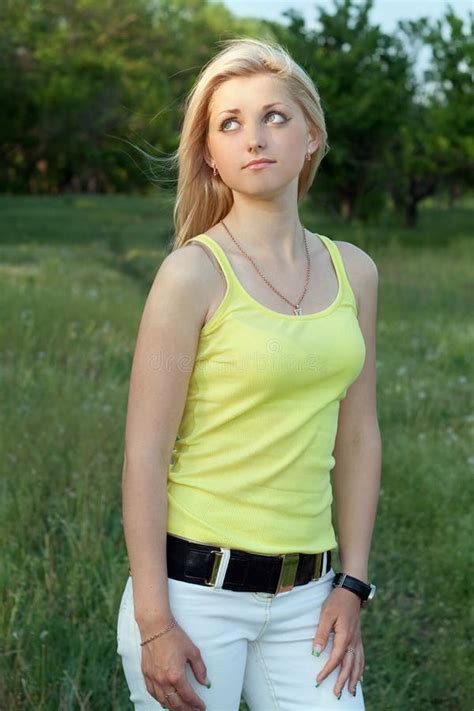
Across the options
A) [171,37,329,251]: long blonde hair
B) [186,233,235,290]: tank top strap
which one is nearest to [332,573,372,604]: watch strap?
[186,233,235,290]: tank top strap

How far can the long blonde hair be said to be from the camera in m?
2.36

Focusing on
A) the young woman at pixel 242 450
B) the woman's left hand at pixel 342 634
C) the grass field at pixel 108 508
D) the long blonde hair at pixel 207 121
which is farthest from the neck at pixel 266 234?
the woman's left hand at pixel 342 634

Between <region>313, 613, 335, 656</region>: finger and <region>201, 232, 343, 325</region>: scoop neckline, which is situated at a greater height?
<region>201, 232, 343, 325</region>: scoop neckline

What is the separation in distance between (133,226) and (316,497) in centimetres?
2680

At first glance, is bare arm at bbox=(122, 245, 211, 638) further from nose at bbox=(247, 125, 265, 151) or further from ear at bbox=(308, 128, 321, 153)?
ear at bbox=(308, 128, 321, 153)

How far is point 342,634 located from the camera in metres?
2.29

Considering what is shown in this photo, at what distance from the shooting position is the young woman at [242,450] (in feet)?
7.14

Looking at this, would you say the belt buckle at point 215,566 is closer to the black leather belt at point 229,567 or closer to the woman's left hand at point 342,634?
the black leather belt at point 229,567

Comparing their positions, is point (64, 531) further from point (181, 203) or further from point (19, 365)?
point (19, 365)

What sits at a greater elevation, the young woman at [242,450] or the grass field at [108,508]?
the young woman at [242,450]

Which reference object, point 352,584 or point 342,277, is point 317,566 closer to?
point 352,584

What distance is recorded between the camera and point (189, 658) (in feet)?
7.06

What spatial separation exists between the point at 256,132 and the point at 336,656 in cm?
109

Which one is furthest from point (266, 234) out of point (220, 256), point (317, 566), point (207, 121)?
point (317, 566)
